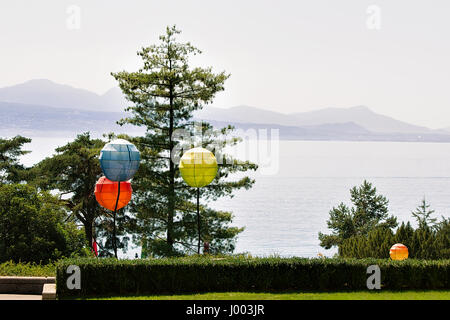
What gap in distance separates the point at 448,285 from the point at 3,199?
41.1ft

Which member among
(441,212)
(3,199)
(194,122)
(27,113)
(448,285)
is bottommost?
(441,212)

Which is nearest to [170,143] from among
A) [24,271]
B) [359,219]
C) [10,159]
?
[24,271]

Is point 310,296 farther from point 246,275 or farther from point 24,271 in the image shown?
point 24,271

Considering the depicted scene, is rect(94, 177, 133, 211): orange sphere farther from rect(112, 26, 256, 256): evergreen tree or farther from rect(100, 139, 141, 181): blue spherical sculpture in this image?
rect(112, 26, 256, 256): evergreen tree

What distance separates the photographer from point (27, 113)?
178625mm

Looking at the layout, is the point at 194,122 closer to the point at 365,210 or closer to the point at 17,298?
the point at 17,298

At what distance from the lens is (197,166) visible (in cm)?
1574

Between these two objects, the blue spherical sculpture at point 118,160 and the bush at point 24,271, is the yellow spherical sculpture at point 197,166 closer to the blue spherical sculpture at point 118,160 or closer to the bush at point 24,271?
the blue spherical sculpture at point 118,160

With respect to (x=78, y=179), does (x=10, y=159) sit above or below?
above

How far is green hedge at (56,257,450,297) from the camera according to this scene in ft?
38.5

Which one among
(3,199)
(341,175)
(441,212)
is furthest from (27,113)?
(3,199)

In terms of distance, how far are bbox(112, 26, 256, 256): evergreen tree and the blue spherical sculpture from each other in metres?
11.8

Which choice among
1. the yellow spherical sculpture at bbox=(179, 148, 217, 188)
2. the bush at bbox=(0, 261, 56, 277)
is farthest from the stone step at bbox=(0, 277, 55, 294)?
the yellow spherical sculpture at bbox=(179, 148, 217, 188)

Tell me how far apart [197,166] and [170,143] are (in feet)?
37.9
